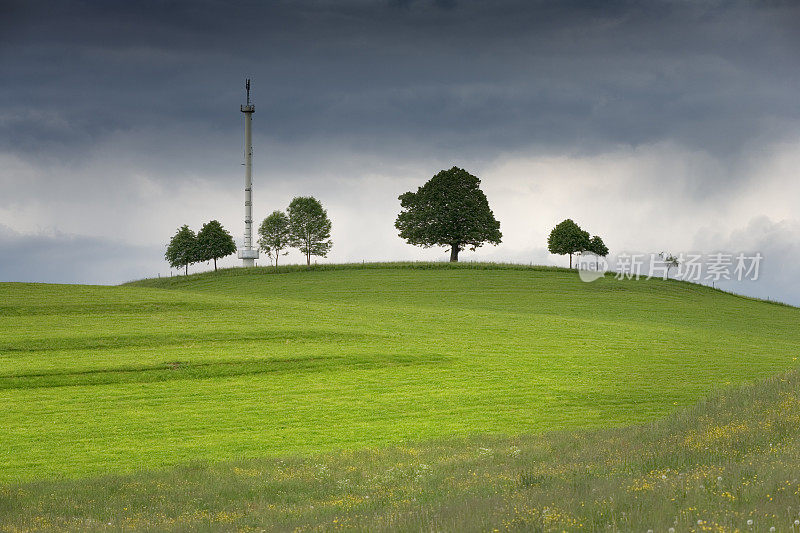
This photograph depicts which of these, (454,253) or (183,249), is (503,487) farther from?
(183,249)

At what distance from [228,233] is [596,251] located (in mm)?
68297

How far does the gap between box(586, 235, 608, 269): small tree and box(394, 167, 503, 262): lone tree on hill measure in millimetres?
23444

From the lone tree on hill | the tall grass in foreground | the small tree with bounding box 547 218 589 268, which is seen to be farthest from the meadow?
the small tree with bounding box 547 218 589 268

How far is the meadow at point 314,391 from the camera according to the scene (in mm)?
15578

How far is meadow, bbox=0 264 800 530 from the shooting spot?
15578 mm

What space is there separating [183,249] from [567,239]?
7028 cm

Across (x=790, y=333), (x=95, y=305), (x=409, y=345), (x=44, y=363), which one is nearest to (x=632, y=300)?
(x=790, y=333)

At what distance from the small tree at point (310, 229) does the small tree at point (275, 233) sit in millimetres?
1358

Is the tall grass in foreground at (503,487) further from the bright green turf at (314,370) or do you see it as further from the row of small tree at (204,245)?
the row of small tree at (204,245)

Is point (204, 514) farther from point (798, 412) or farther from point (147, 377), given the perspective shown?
point (147, 377)

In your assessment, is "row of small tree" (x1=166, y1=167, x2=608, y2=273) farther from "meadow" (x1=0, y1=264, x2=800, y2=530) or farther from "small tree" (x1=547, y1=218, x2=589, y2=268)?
"meadow" (x1=0, y1=264, x2=800, y2=530)

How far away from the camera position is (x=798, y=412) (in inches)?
617

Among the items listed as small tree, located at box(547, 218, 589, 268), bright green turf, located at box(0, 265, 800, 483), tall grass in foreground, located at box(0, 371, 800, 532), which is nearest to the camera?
tall grass in foreground, located at box(0, 371, 800, 532)

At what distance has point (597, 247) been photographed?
122750 millimetres
